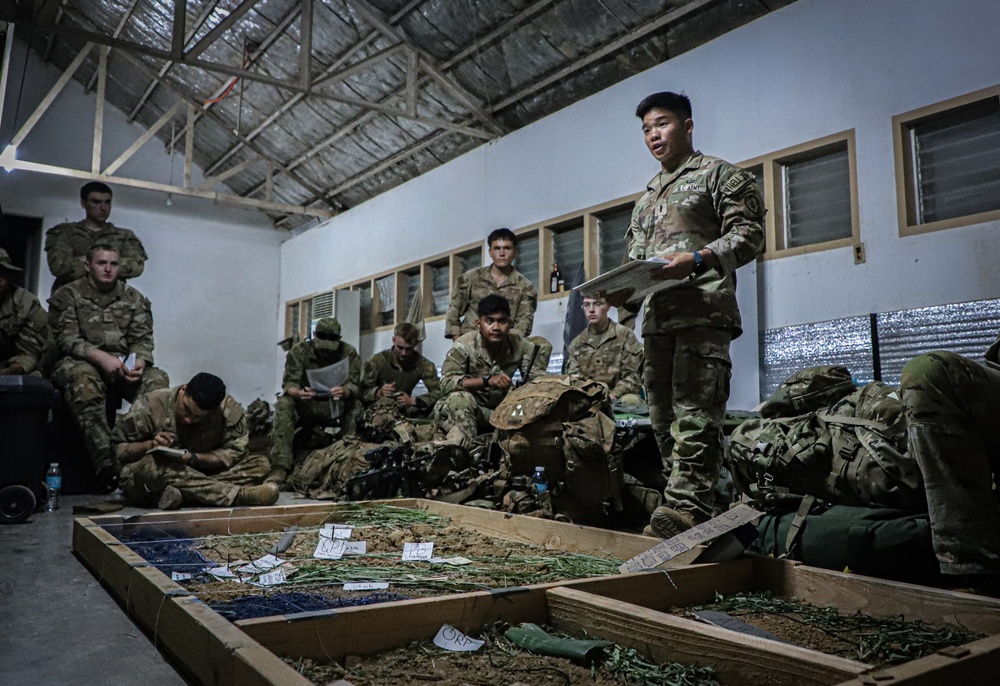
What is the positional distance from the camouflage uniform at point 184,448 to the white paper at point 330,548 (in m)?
1.77

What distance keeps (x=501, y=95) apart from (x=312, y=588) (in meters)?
6.16

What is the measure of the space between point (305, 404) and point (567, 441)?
3.51 meters

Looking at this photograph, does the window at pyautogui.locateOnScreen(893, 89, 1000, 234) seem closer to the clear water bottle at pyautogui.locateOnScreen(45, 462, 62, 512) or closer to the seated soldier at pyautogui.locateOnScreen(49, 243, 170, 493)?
the clear water bottle at pyautogui.locateOnScreen(45, 462, 62, 512)

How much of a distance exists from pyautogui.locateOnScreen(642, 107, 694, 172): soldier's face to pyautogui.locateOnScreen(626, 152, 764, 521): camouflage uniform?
54 millimetres

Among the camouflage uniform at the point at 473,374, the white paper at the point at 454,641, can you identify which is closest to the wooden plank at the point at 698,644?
the white paper at the point at 454,641

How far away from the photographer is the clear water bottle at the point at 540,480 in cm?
319

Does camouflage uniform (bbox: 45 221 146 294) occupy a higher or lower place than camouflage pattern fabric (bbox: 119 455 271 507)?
higher

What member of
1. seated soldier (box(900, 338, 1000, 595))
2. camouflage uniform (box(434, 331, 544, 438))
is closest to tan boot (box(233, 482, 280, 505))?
camouflage uniform (box(434, 331, 544, 438))

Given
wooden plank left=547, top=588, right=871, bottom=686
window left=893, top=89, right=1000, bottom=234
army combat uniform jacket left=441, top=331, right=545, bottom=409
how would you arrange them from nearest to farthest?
wooden plank left=547, top=588, right=871, bottom=686 → window left=893, top=89, right=1000, bottom=234 → army combat uniform jacket left=441, top=331, right=545, bottom=409

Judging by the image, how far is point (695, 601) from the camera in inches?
77.4

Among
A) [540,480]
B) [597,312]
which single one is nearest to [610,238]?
[597,312]

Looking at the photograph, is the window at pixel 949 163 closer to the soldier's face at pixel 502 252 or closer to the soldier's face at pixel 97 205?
the soldier's face at pixel 502 252

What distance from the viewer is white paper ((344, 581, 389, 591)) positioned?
82.2 inches

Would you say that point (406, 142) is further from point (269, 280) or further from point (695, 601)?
point (695, 601)
